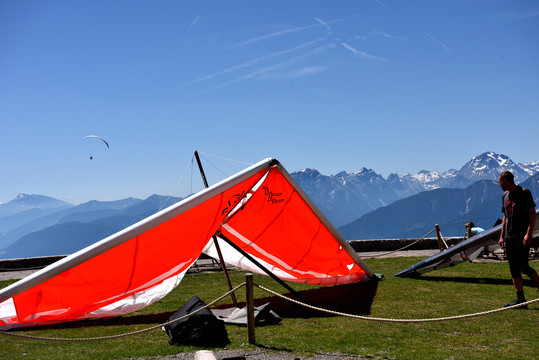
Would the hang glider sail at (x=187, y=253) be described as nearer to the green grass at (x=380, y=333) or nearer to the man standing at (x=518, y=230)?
the green grass at (x=380, y=333)

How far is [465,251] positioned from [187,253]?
6.20 m

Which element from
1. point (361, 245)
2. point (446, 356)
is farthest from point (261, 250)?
point (361, 245)

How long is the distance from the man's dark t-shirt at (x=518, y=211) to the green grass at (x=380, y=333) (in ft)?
3.83

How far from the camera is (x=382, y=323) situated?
6.46m

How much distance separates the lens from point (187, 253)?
25.1ft

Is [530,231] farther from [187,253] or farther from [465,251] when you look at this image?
[187,253]

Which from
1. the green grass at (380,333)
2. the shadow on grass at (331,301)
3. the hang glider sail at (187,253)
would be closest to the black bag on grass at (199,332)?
the green grass at (380,333)

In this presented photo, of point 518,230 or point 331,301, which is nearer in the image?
point 518,230

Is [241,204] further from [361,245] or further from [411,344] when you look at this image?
[361,245]

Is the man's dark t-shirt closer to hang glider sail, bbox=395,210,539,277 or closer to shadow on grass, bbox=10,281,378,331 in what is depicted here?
shadow on grass, bbox=10,281,378,331

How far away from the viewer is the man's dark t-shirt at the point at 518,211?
263 inches

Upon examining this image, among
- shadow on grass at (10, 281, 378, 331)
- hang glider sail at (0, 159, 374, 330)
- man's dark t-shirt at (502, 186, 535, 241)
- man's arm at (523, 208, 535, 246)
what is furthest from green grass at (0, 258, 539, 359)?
man's dark t-shirt at (502, 186, 535, 241)

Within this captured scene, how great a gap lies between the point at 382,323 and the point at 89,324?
4693mm

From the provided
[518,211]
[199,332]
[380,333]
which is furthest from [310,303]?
[518,211]
